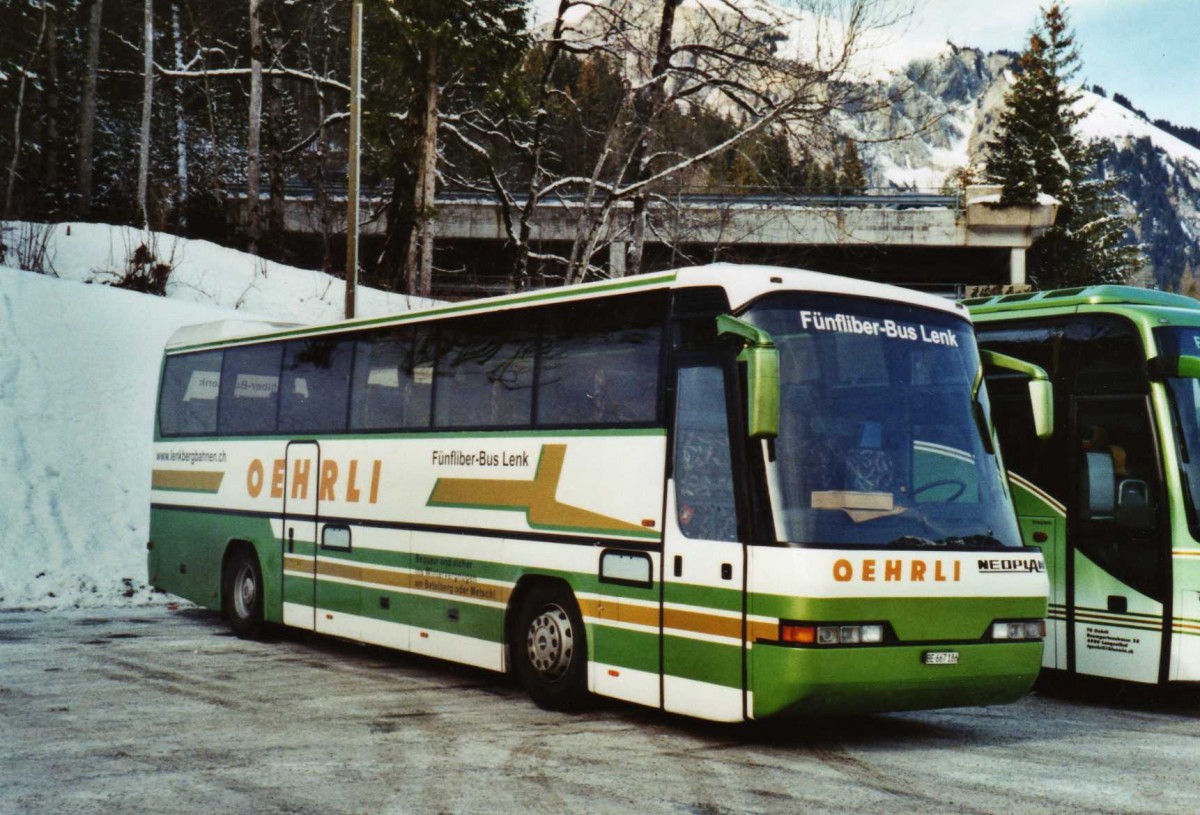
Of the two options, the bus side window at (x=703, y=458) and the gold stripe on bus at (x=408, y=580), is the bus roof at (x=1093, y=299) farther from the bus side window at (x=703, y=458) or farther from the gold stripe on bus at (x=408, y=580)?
the gold stripe on bus at (x=408, y=580)

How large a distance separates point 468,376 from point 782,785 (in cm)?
483

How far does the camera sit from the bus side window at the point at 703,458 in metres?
8.58

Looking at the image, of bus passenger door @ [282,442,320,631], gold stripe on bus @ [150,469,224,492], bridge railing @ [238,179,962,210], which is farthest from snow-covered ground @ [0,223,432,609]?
bridge railing @ [238,179,962,210]

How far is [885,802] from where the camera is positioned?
709cm

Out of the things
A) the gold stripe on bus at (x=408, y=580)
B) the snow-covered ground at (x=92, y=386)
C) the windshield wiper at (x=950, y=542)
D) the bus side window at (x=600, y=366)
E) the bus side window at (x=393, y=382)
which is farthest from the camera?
the snow-covered ground at (x=92, y=386)

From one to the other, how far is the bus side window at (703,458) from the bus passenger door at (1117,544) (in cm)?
390

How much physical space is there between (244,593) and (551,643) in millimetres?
5690

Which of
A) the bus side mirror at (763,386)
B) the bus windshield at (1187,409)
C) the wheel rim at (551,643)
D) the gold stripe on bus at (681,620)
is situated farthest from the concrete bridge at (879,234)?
the bus side mirror at (763,386)

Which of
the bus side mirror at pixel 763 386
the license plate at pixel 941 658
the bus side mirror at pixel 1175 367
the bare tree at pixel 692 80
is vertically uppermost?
the bare tree at pixel 692 80

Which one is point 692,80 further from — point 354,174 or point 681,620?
point 681,620

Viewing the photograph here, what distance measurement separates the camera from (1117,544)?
425 inches

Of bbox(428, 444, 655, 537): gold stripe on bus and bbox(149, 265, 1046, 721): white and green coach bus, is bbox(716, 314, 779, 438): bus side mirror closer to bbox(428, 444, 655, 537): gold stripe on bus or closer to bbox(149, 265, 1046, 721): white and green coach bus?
bbox(149, 265, 1046, 721): white and green coach bus

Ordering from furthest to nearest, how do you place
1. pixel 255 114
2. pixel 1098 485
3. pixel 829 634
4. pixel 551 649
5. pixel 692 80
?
pixel 255 114 → pixel 692 80 → pixel 1098 485 → pixel 551 649 → pixel 829 634

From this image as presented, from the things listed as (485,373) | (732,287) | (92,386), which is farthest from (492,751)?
(92,386)
